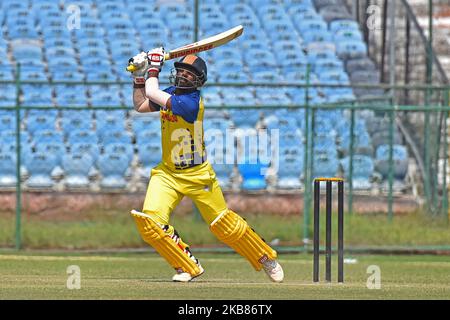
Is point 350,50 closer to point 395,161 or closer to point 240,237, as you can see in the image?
point 395,161

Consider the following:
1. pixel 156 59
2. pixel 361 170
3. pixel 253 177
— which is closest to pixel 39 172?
pixel 253 177

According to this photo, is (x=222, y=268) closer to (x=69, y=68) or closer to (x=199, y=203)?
(x=199, y=203)

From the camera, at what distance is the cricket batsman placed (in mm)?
12711

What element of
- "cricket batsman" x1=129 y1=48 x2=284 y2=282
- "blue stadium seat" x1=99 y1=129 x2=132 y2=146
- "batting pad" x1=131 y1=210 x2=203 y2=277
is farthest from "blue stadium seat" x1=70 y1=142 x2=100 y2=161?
"batting pad" x1=131 y1=210 x2=203 y2=277

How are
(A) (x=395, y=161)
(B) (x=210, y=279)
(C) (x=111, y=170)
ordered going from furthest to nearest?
(A) (x=395, y=161)
(C) (x=111, y=170)
(B) (x=210, y=279)

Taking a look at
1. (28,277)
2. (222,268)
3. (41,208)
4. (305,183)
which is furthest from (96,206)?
(28,277)

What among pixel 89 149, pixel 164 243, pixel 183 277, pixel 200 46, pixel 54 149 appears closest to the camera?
pixel 164 243

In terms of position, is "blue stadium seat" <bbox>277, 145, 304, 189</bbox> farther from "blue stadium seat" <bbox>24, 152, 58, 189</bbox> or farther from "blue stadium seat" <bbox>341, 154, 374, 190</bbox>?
"blue stadium seat" <bbox>24, 152, 58, 189</bbox>

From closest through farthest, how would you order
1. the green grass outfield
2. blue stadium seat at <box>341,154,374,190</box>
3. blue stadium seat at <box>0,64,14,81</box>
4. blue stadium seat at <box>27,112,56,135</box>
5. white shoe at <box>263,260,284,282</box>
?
the green grass outfield, white shoe at <box>263,260,284,282</box>, blue stadium seat at <box>341,154,374,190</box>, blue stadium seat at <box>27,112,56,135</box>, blue stadium seat at <box>0,64,14,81</box>

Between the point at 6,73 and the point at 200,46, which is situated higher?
the point at 6,73

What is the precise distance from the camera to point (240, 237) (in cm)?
1285

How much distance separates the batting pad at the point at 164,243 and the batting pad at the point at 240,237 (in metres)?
0.39

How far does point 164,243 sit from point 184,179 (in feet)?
2.17

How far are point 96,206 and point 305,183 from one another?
337 cm
